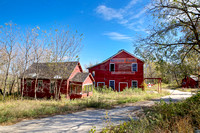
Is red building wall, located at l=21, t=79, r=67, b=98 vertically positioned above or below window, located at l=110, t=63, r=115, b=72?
below

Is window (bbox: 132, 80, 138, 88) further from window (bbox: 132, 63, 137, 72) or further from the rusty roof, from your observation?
the rusty roof

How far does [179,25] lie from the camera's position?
749 centimetres

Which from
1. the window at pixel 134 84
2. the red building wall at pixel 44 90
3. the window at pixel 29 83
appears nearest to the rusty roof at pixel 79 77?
the red building wall at pixel 44 90

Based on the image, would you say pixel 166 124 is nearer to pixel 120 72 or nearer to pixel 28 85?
pixel 120 72

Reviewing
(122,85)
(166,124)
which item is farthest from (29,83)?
(166,124)

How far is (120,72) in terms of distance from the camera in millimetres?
23969

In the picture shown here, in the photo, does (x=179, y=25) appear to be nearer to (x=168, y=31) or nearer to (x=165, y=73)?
(x=168, y=31)

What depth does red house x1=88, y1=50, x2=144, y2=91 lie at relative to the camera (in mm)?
23312

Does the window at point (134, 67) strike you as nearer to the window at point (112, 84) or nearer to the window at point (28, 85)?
the window at point (112, 84)

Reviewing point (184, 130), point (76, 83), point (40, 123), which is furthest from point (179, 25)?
point (76, 83)

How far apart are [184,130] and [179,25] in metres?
5.98

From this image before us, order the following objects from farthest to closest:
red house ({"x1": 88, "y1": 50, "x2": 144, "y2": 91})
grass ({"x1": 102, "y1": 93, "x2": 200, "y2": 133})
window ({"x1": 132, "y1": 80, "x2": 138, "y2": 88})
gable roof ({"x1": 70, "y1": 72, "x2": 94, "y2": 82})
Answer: red house ({"x1": 88, "y1": 50, "x2": 144, "y2": 91}) → window ({"x1": 132, "y1": 80, "x2": 138, "y2": 88}) → gable roof ({"x1": 70, "y1": 72, "x2": 94, "y2": 82}) → grass ({"x1": 102, "y1": 93, "x2": 200, "y2": 133})

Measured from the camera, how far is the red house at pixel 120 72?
2331cm

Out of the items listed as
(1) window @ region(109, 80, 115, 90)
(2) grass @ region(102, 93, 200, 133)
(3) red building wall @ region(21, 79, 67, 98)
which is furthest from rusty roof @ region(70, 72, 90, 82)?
(2) grass @ region(102, 93, 200, 133)
